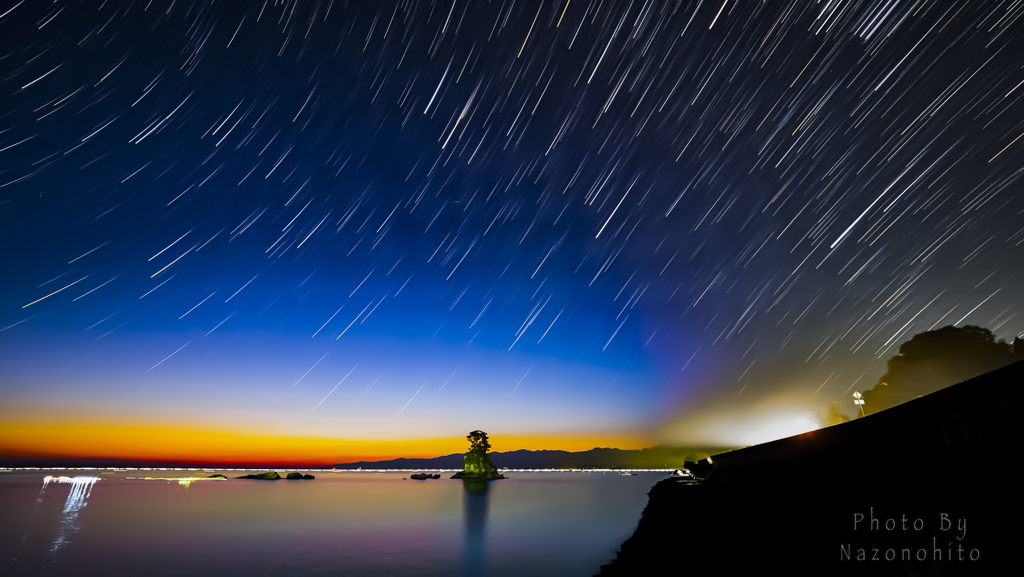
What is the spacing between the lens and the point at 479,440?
124 meters

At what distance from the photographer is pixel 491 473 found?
134 meters

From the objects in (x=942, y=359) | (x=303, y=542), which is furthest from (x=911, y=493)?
(x=942, y=359)

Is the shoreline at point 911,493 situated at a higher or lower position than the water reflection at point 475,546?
higher

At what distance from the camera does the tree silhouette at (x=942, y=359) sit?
50553 millimetres

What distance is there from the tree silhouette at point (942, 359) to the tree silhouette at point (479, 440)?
3379 inches

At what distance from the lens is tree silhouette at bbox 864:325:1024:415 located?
50553 mm

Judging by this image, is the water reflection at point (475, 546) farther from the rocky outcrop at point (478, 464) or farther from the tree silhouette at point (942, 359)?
the rocky outcrop at point (478, 464)

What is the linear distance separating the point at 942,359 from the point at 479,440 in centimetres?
9602

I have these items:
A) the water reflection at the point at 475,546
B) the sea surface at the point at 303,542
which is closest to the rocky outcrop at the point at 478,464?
the sea surface at the point at 303,542

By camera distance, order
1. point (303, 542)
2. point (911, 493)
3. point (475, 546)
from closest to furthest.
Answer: point (911, 493), point (475, 546), point (303, 542)

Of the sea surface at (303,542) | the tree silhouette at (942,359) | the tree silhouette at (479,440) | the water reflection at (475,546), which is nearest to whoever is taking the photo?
the sea surface at (303,542)

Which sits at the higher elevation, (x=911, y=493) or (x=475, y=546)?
(x=911, y=493)

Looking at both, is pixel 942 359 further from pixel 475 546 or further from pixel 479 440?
pixel 479 440

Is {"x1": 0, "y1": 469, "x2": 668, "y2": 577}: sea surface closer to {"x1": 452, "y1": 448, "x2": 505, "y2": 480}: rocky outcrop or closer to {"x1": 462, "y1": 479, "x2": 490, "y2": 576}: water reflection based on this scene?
{"x1": 462, "y1": 479, "x2": 490, "y2": 576}: water reflection
